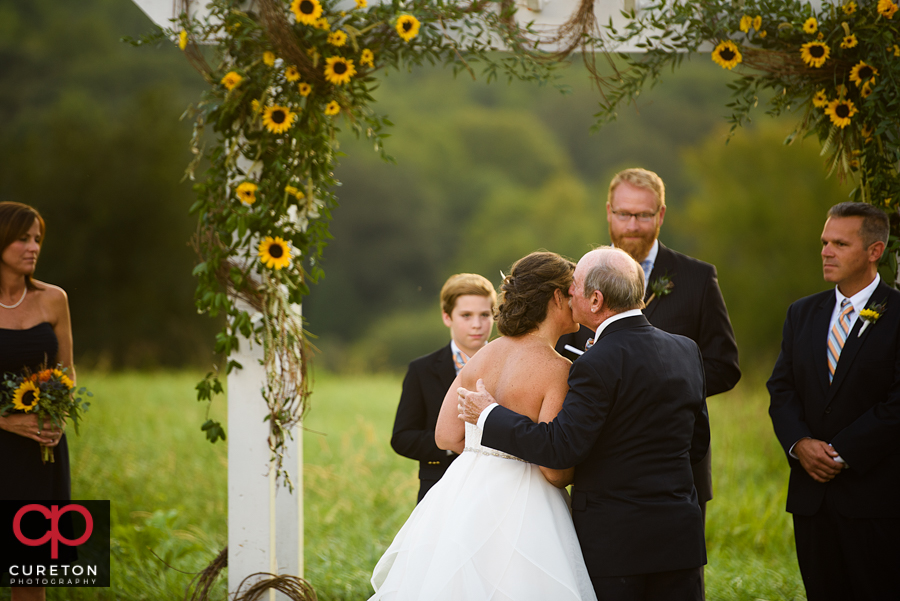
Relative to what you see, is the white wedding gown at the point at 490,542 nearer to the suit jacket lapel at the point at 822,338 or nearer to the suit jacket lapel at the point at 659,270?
the suit jacket lapel at the point at 659,270

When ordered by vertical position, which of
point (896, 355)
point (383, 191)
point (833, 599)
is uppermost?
point (383, 191)

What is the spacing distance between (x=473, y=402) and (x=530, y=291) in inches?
17.7

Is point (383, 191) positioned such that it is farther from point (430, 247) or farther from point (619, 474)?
point (619, 474)

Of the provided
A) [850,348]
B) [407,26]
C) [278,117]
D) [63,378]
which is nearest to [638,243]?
[850,348]

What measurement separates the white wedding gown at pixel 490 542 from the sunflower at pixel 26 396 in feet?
6.66

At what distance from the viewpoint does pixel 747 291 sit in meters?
13.1

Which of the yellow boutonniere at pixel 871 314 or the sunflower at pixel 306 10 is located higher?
the sunflower at pixel 306 10

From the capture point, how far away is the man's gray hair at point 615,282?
8.43 feet

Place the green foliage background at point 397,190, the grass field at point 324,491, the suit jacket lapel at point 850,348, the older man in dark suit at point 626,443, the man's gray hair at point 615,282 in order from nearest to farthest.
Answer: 1. the older man in dark suit at point 626,443
2. the man's gray hair at point 615,282
3. the suit jacket lapel at point 850,348
4. the grass field at point 324,491
5. the green foliage background at point 397,190

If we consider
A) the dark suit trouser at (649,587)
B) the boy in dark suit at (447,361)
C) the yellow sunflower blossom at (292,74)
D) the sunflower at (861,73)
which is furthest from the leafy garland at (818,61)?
the dark suit trouser at (649,587)

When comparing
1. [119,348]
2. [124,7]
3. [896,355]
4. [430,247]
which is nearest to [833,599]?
[896,355]

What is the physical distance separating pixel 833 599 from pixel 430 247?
17174 millimetres

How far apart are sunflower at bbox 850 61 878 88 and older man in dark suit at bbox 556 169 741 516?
1.05m

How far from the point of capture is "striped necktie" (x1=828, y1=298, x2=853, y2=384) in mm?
3299
